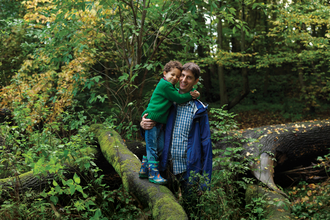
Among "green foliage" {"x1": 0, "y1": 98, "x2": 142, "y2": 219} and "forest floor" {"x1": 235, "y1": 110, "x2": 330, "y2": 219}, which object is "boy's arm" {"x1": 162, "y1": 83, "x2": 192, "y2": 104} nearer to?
"green foliage" {"x1": 0, "y1": 98, "x2": 142, "y2": 219}

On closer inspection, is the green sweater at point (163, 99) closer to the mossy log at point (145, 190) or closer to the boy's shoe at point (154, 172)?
the boy's shoe at point (154, 172)

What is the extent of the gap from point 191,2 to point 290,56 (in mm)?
6914

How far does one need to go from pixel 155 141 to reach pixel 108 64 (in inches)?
323

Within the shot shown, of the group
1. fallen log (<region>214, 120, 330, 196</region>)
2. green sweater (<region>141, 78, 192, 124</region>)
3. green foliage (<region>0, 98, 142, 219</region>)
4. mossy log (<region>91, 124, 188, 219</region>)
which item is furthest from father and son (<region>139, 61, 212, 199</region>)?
fallen log (<region>214, 120, 330, 196</region>)

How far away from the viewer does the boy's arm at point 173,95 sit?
9.48ft

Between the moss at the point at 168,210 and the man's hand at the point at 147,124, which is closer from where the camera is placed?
the moss at the point at 168,210

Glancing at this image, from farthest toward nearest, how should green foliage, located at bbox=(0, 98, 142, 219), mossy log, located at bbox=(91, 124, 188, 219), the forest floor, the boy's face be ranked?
→ the forest floor, the boy's face, mossy log, located at bbox=(91, 124, 188, 219), green foliage, located at bbox=(0, 98, 142, 219)

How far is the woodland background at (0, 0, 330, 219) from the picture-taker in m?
3.52

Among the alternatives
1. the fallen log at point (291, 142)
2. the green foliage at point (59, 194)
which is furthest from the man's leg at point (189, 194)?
the fallen log at point (291, 142)

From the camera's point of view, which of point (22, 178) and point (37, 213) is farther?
point (22, 178)

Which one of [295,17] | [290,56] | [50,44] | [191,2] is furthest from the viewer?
[290,56]

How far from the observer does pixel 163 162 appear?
310 cm

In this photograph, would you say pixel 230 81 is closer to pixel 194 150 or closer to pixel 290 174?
pixel 290 174

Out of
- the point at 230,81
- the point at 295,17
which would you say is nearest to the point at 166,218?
the point at 295,17
